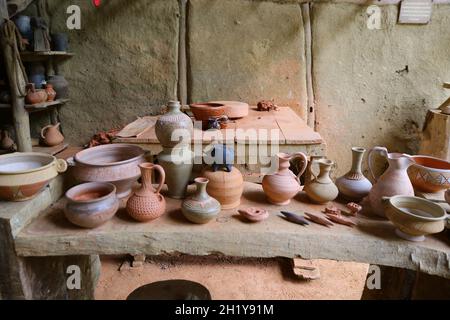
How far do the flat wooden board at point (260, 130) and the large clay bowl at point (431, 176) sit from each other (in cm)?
77

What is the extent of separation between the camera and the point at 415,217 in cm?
156

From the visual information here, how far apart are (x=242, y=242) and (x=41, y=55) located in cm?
326

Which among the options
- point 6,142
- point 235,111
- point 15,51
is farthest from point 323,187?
point 6,142

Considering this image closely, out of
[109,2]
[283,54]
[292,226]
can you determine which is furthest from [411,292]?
[109,2]

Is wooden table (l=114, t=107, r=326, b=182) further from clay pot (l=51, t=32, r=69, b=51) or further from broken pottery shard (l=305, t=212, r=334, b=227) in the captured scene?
clay pot (l=51, t=32, r=69, b=51)

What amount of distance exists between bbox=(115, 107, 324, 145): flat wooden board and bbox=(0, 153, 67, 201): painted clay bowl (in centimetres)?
76

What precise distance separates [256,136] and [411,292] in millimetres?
1536

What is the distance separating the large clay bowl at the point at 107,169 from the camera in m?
1.88

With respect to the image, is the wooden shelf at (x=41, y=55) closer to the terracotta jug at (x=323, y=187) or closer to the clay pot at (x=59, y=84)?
the clay pot at (x=59, y=84)

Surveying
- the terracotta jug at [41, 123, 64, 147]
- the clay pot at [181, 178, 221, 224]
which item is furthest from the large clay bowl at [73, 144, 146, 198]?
the terracotta jug at [41, 123, 64, 147]

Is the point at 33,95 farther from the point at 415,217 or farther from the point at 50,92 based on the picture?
the point at 415,217

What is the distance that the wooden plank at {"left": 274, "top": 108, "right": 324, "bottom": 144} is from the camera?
2650 mm

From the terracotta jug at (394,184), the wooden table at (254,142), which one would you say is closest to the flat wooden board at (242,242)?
the terracotta jug at (394,184)
